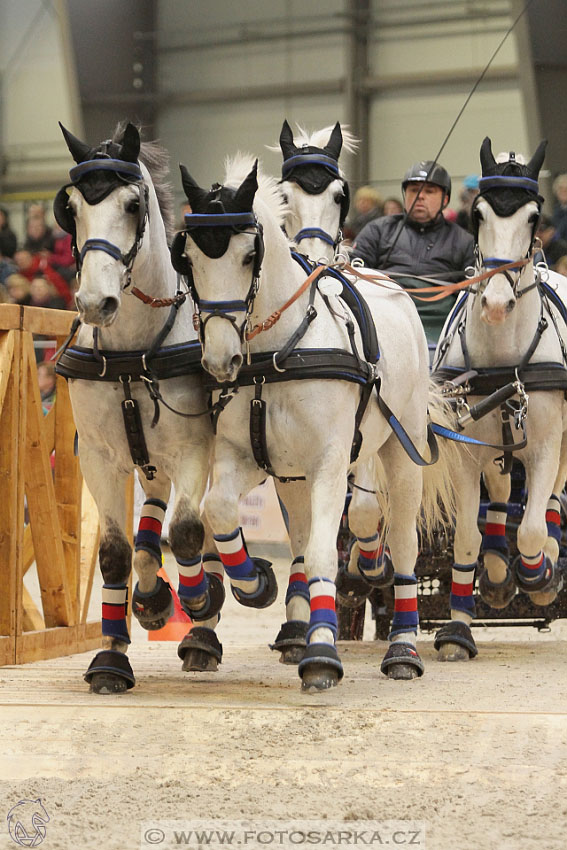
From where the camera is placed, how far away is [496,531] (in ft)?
22.3

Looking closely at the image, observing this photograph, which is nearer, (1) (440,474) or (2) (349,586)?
(1) (440,474)

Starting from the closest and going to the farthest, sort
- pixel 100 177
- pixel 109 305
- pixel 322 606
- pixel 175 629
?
pixel 109 305, pixel 100 177, pixel 322 606, pixel 175 629

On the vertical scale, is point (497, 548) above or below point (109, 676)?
above

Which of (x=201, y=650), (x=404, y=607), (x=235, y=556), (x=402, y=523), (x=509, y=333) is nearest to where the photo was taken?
(x=235, y=556)

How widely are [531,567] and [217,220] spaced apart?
275 cm

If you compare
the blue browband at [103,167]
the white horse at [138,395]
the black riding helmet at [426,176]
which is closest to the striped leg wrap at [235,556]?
the white horse at [138,395]

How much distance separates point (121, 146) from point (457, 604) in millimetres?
3136

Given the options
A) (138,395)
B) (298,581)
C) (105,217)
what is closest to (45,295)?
(298,581)

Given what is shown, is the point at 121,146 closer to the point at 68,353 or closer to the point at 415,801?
the point at 68,353

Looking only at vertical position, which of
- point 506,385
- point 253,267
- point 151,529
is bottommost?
point 151,529

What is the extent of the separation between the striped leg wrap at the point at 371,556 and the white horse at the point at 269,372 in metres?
1.29

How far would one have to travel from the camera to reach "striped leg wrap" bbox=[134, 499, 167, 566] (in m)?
5.57

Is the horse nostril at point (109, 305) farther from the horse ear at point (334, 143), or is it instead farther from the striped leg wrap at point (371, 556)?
the striped leg wrap at point (371, 556)

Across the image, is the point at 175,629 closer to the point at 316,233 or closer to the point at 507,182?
the point at 316,233
